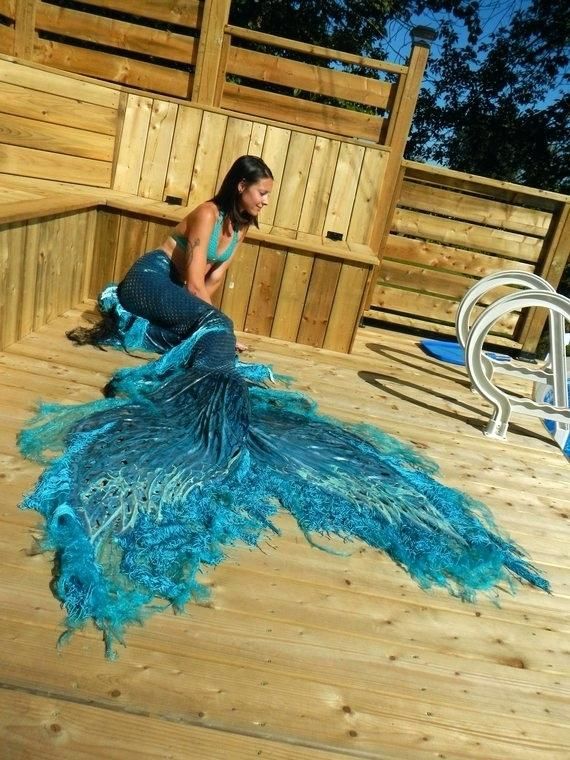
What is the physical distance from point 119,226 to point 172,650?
299 cm

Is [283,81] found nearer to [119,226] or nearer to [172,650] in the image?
[119,226]

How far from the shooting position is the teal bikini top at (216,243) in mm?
3236

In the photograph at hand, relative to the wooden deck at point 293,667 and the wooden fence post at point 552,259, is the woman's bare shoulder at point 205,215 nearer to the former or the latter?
the wooden deck at point 293,667

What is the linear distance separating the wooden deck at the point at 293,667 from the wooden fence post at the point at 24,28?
323 cm

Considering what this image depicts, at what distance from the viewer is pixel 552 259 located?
5.07 metres

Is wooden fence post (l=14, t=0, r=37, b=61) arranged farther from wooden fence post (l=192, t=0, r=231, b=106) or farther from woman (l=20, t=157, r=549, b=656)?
woman (l=20, t=157, r=549, b=656)

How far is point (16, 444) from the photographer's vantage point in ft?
7.06

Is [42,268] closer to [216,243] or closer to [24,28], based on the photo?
[216,243]

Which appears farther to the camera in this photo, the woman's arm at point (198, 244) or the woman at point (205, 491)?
the woman's arm at point (198, 244)

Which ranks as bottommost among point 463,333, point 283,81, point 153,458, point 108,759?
point 108,759

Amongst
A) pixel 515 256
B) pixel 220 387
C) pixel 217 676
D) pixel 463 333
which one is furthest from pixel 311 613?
pixel 515 256

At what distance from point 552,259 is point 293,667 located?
4.48 m

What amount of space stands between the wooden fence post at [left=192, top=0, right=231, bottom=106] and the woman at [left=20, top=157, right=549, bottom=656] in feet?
7.39

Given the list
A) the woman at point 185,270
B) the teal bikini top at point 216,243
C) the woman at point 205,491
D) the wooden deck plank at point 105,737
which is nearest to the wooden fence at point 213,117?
the teal bikini top at point 216,243
